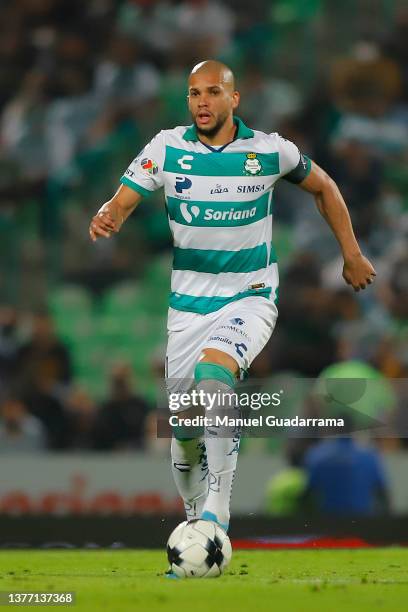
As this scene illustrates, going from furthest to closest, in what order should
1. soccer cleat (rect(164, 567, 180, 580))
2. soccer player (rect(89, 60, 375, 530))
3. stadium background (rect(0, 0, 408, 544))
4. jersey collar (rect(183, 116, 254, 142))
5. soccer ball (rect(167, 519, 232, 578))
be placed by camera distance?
stadium background (rect(0, 0, 408, 544))
jersey collar (rect(183, 116, 254, 142))
soccer player (rect(89, 60, 375, 530))
soccer cleat (rect(164, 567, 180, 580))
soccer ball (rect(167, 519, 232, 578))

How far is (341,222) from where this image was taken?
266 inches

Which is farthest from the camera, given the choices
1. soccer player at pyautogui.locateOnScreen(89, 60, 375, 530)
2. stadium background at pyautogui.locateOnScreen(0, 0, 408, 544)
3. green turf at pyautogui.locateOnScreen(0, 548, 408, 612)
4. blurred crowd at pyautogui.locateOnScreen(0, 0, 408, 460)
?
blurred crowd at pyautogui.locateOnScreen(0, 0, 408, 460)

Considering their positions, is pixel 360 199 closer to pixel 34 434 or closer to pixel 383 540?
Result: pixel 34 434

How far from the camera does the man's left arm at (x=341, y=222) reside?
262 inches

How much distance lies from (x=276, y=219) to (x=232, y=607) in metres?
8.89

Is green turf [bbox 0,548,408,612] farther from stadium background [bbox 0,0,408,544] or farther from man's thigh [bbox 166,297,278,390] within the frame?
stadium background [bbox 0,0,408,544]

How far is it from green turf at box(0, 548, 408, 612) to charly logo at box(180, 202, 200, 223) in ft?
5.87

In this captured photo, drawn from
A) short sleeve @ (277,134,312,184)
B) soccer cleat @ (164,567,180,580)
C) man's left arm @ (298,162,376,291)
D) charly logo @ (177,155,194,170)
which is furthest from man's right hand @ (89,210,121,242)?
soccer cleat @ (164,567,180,580)

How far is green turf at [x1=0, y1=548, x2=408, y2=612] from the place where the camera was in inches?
189

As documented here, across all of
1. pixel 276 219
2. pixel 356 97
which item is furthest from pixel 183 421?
pixel 356 97

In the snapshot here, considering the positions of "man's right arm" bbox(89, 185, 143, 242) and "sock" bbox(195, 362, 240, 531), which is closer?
"sock" bbox(195, 362, 240, 531)

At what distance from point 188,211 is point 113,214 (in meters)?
0.47

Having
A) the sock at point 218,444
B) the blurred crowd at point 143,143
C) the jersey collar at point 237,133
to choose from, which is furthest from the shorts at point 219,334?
the blurred crowd at point 143,143

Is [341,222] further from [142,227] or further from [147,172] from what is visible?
[142,227]
